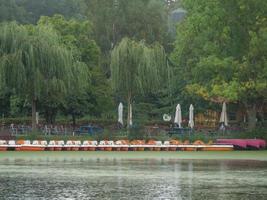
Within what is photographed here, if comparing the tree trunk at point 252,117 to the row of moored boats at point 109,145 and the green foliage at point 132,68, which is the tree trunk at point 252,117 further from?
the green foliage at point 132,68

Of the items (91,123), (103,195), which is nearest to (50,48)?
(91,123)

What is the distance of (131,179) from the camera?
2688 centimetres

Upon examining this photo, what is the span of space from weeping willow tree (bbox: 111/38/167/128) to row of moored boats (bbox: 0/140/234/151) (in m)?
6.51

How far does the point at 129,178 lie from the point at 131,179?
1.25ft

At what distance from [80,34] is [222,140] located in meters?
14.9

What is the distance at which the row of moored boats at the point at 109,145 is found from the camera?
1719 inches

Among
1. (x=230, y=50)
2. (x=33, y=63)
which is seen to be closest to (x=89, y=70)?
(x=33, y=63)

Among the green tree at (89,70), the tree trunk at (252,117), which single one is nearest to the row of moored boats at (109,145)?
the tree trunk at (252,117)

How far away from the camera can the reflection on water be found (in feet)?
72.8

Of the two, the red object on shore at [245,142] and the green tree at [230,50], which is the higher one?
the green tree at [230,50]

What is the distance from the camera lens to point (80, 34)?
5666 cm

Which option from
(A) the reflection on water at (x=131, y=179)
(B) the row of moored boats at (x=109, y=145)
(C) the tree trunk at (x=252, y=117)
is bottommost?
(A) the reflection on water at (x=131, y=179)

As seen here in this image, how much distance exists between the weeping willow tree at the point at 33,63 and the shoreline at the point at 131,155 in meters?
5.80

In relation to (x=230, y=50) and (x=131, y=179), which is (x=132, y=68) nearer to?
(x=230, y=50)
